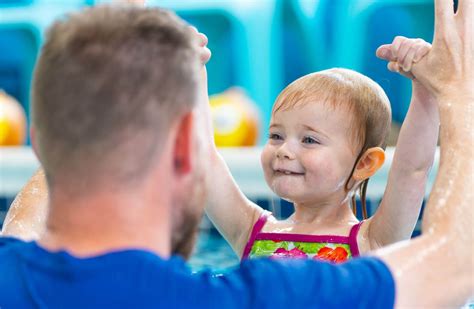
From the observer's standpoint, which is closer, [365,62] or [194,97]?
[194,97]

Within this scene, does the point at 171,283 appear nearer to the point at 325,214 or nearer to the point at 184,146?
the point at 184,146

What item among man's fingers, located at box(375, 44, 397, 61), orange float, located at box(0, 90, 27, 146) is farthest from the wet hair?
orange float, located at box(0, 90, 27, 146)

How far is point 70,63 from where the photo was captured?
123 cm

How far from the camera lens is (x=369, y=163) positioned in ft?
8.24

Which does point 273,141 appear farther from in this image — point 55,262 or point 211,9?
point 211,9

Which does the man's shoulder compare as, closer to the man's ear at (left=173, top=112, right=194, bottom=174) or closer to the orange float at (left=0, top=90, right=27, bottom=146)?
the man's ear at (left=173, top=112, right=194, bottom=174)

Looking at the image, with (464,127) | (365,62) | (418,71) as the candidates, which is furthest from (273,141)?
(365,62)

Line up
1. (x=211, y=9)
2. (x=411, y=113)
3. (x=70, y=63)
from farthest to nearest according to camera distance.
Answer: (x=211, y=9) < (x=411, y=113) < (x=70, y=63)

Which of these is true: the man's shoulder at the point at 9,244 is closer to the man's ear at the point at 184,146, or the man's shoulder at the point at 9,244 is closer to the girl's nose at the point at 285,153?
the man's ear at the point at 184,146

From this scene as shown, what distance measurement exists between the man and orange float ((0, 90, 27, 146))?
636cm

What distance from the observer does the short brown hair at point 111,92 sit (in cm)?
121

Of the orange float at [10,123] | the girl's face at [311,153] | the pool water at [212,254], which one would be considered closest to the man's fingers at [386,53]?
the girl's face at [311,153]

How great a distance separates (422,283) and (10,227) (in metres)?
1.03

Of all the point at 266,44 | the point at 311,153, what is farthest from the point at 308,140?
the point at 266,44
